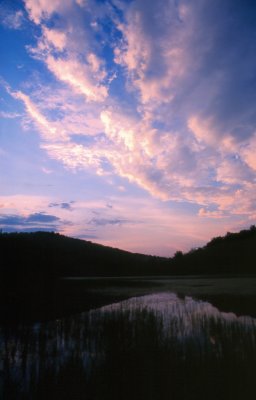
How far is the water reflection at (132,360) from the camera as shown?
7992 millimetres

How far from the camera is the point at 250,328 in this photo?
13.7 meters

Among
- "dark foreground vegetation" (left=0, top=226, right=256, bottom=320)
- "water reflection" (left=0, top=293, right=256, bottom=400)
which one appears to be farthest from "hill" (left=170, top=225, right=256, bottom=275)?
"water reflection" (left=0, top=293, right=256, bottom=400)

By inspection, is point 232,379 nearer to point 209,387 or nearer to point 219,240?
point 209,387

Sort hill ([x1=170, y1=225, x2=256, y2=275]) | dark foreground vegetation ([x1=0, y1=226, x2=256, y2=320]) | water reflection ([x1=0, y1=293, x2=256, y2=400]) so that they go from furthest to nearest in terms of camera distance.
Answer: hill ([x1=170, y1=225, x2=256, y2=275]) → dark foreground vegetation ([x1=0, y1=226, x2=256, y2=320]) → water reflection ([x1=0, y1=293, x2=256, y2=400])

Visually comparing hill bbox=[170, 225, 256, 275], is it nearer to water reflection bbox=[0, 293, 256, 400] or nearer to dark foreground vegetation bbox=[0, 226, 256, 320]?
dark foreground vegetation bbox=[0, 226, 256, 320]

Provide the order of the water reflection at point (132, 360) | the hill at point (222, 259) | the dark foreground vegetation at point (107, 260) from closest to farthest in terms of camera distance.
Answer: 1. the water reflection at point (132, 360)
2. the dark foreground vegetation at point (107, 260)
3. the hill at point (222, 259)

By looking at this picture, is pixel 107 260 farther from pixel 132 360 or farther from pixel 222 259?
pixel 132 360

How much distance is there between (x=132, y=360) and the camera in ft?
34.0

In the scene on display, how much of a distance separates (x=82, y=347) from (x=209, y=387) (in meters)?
5.60

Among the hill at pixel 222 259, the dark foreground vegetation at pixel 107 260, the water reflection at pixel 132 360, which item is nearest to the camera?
the water reflection at pixel 132 360

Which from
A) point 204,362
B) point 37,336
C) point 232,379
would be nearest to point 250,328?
point 204,362

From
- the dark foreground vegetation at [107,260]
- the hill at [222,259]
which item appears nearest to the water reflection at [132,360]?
the dark foreground vegetation at [107,260]

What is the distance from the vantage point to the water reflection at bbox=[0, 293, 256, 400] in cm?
799

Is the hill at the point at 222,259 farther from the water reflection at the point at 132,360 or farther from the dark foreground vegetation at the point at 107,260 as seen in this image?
the water reflection at the point at 132,360
